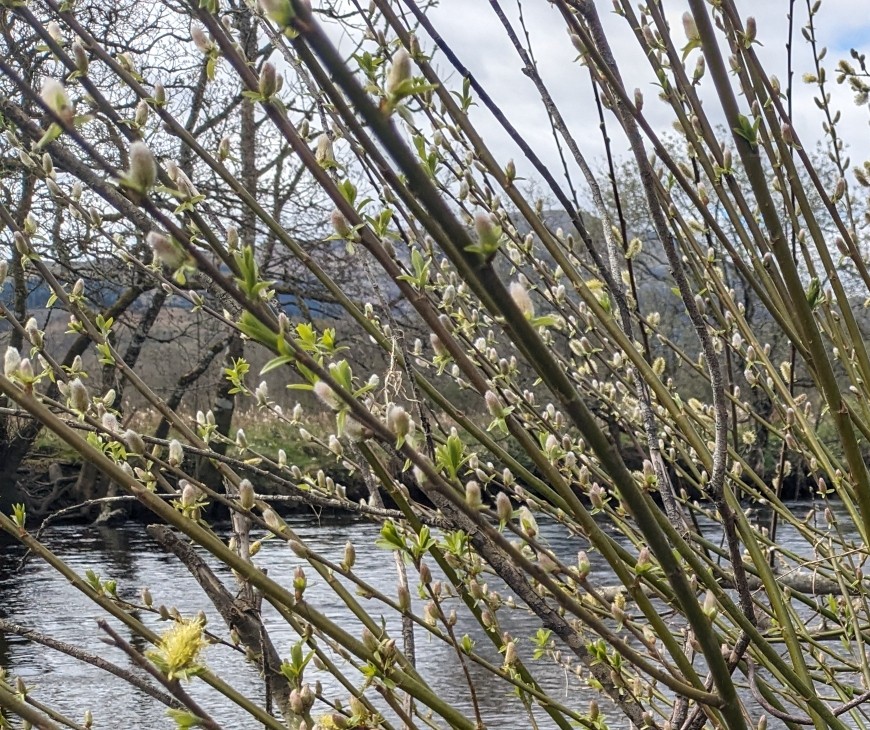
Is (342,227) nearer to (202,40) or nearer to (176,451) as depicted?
(202,40)

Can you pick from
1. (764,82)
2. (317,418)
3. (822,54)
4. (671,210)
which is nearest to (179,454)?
(671,210)

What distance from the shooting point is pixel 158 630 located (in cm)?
848

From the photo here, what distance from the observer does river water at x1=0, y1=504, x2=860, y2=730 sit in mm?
6344

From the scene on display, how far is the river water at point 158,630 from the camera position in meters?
6.34

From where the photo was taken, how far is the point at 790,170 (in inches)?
58.1

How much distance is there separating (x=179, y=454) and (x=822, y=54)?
1.66 meters

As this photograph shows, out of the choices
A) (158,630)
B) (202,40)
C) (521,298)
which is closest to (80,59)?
(202,40)

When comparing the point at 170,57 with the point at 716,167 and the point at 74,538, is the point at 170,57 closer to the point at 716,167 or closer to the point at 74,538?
the point at 74,538

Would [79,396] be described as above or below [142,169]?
below

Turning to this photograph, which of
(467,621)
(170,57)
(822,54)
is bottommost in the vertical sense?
(467,621)

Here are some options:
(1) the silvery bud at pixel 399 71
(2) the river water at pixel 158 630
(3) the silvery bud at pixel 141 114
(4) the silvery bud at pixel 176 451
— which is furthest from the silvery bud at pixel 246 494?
(2) the river water at pixel 158 630

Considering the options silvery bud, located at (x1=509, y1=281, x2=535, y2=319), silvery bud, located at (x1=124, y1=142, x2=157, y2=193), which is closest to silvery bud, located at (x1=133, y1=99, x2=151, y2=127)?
silvery bud, located at (x1=124, y1=142, x2=157, y2=193)

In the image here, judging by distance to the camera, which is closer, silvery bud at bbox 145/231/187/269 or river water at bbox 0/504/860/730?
silvery bud at bbox 145/231/187/269

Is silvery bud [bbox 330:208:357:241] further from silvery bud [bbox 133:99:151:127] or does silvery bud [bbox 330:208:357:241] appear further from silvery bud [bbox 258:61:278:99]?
silvery bud [bbox 133:99:151:127]
